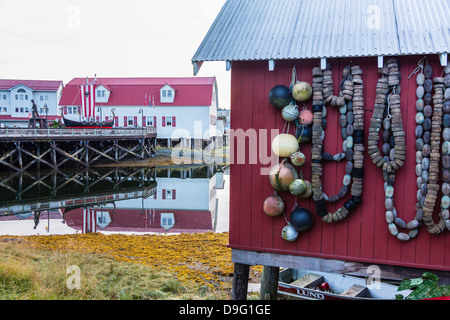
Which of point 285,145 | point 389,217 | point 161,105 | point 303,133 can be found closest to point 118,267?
point 285,145

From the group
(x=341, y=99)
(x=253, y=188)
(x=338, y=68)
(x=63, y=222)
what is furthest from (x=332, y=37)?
(x=63, y=222)

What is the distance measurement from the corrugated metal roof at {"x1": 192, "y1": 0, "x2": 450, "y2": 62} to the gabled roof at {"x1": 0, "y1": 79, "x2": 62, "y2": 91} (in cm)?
5617

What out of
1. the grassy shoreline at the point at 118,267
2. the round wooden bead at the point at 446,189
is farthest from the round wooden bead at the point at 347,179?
the grassy shoreline at the point at 118,267

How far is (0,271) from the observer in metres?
9.22

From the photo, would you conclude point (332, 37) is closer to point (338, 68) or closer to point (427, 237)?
point (338, 68)

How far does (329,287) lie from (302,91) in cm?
567

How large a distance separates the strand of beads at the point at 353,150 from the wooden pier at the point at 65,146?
30.9 metres

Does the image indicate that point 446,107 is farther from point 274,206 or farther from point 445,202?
point 274,206

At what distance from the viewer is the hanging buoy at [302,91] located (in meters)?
6.94

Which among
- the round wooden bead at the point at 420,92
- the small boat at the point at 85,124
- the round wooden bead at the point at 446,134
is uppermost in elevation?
the small boat at the point at 85,124

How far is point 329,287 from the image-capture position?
10.7 m

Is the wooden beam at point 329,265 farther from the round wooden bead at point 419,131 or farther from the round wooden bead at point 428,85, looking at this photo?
the round wooden bead at point 428,85

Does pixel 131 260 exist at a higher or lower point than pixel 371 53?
lower
